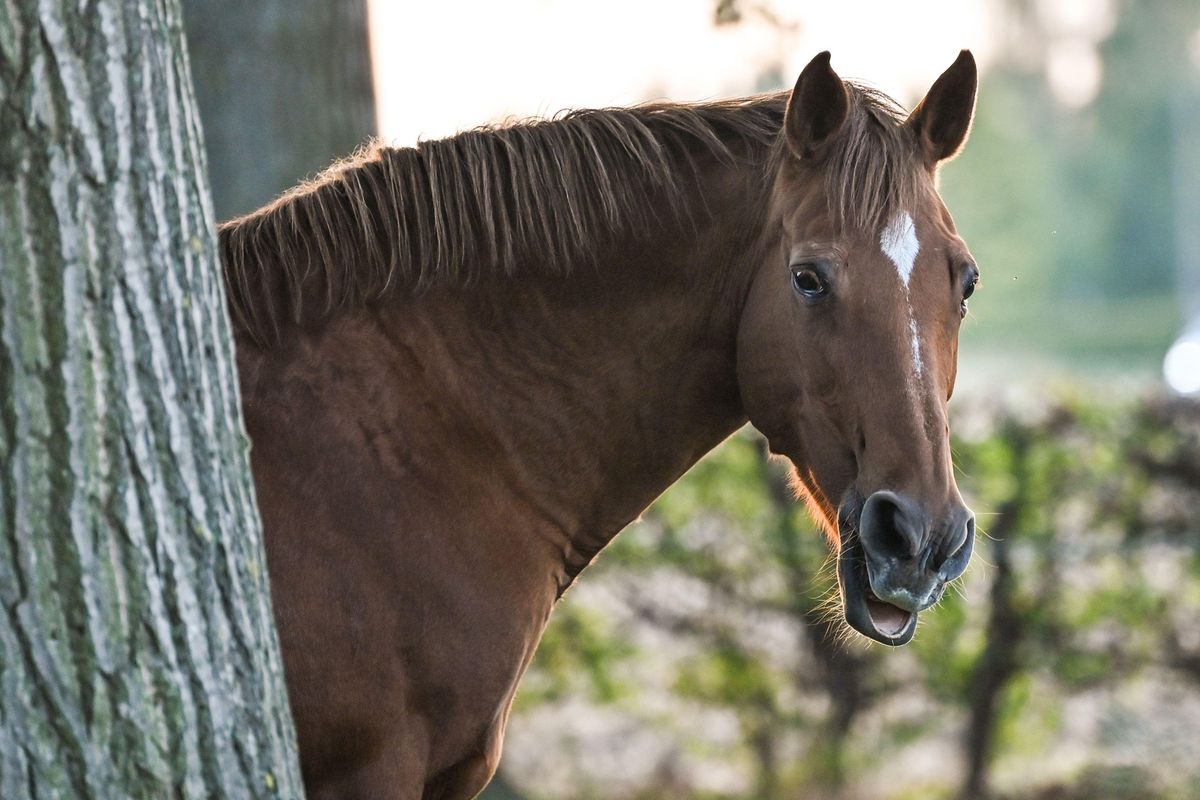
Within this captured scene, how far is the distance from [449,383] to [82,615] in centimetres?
117

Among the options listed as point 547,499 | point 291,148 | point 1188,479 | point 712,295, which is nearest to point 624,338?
point 712,295

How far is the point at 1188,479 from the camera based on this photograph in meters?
6.00

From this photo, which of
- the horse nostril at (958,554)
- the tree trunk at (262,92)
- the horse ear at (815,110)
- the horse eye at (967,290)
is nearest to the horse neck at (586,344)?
the horse ear at (815,110)

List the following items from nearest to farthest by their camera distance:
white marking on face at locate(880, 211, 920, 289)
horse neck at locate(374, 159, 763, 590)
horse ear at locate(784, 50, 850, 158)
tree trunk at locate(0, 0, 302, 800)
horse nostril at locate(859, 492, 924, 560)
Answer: tree trunk at locate(0, 0, 302, 800) < horse nostril at locate(859, 492, 924, 560) < white marking on face at locate(880, 211, 920, 289) < horse ear at locate(784, 50, 850, 158) < horse neck at locate(374, 159, 763, 590)

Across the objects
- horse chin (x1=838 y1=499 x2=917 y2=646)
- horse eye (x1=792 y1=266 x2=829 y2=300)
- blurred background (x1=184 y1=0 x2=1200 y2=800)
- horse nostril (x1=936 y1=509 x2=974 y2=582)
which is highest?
horse eye (x1=792 y1=266 x2=829 y2=300)

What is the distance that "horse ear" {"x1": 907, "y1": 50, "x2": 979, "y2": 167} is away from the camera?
295cm

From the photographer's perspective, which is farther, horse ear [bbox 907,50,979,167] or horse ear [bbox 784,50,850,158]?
horse ear [bbox 907,50,979,167]

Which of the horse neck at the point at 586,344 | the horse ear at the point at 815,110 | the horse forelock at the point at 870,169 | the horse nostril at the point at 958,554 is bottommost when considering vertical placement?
the horse nostril at the point at 958,554

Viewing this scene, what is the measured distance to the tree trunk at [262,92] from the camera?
15.7 feet

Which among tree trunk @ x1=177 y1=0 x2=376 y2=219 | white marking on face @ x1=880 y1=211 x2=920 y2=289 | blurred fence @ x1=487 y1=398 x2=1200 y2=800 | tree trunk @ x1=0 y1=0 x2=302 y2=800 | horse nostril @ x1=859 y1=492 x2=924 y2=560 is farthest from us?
blurred fence @ x1=487 y1=398 x2=1200 y2=800

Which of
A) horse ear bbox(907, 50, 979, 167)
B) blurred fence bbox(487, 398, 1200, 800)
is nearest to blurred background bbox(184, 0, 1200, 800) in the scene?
→ blurred fence bbox(487, 398, 1200, 800)

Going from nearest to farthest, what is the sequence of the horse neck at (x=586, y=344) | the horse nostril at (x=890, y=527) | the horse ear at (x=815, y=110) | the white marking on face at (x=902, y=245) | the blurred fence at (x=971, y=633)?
the horse nostril at (x=890, y=527) → the white marking on face at (x=902, y=245) → the horse ear at (x=815, y=110) → the horse neck at (x=586, y=344) → the blurred fence at (x=971, y=633)

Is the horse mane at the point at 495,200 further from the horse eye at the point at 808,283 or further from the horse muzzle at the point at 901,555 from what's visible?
the horse muzzle at the point at 901,555

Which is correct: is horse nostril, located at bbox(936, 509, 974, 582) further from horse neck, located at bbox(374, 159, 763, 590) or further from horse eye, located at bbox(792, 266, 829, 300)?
horse neck, located at bbox(374, 159, 763, 590)
